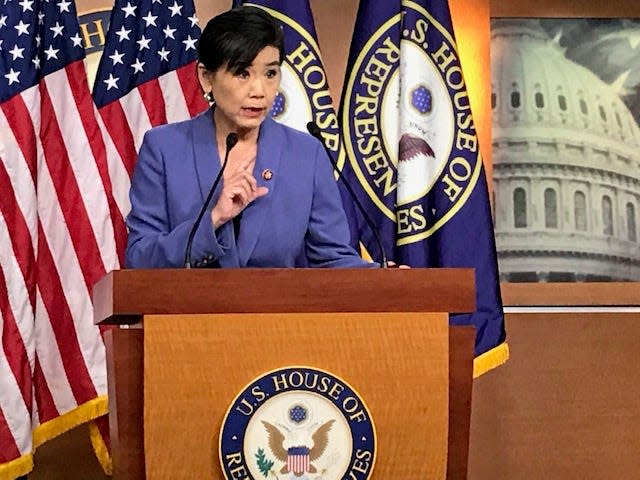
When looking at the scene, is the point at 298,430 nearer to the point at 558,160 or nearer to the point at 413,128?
the point at 413,128

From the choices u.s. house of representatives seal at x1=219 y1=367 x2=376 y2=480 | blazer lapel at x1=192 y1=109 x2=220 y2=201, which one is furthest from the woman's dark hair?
u.s. house of representatives seal at x1=219 y1=367 x2=376 y2=480

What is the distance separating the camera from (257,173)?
1.97 meters

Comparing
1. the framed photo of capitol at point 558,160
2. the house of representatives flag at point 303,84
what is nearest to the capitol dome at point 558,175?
the framed photo of capitol at point 558,160

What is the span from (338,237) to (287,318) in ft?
1.77

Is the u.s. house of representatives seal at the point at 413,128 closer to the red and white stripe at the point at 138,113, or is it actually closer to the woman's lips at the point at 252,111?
the red and white stripe at the point at 138,113

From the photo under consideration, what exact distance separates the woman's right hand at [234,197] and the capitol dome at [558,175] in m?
1.86

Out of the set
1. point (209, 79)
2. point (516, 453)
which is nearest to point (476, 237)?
point (516, 453)

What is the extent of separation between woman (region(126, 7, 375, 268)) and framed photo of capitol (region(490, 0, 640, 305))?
1.56 m

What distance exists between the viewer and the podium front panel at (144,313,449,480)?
5.12 feet

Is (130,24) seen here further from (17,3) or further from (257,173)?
(257,173)

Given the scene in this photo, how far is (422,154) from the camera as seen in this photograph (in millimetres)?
3172

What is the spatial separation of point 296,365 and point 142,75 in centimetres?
180

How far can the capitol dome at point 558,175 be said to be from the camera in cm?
350

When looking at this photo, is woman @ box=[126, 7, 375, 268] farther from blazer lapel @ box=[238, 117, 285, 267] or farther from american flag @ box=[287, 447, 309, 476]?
american flag @ box=[287, 447, 309, 476]
